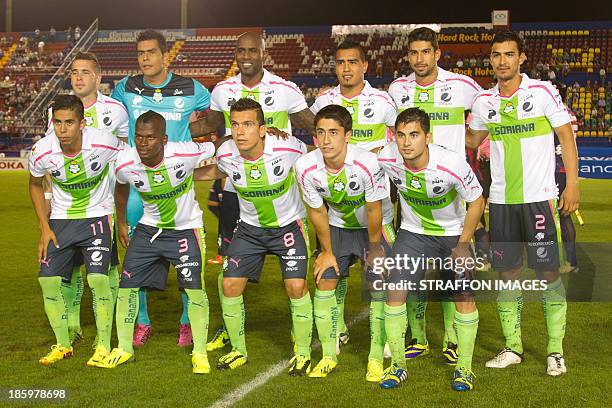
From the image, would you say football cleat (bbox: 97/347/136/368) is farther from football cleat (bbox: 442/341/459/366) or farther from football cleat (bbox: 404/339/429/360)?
football cleat (bbox: 442/341/459/366)

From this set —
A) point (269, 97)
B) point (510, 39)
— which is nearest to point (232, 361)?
point (269, 97)

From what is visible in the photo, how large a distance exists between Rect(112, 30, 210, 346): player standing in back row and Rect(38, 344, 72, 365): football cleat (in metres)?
0.64

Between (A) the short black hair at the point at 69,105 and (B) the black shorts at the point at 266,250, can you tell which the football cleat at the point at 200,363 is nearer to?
(B) the black shorts at the point at 266,250

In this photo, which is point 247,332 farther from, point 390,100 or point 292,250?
point 390,100

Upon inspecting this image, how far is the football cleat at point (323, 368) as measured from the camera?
214 inches

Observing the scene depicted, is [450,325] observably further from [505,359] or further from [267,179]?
[267,179]

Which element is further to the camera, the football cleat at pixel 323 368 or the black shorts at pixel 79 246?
the black shorts at pixel 79 246

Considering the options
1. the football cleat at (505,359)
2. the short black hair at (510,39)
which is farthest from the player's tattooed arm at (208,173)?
the football cleat at (505,359)

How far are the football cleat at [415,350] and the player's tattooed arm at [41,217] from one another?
267 cm

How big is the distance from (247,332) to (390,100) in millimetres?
2288

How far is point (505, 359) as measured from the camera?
566cm

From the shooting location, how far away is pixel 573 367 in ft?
18.4

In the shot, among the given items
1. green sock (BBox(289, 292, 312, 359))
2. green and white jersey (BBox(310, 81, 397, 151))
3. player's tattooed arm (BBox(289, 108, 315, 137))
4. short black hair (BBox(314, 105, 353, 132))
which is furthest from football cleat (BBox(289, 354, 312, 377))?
player's tattooed arm (BBox(289, 108, 315, 137))

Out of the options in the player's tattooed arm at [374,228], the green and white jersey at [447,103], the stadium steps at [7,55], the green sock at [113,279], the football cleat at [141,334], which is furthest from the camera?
the stadium steps at [7,55]
